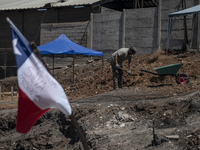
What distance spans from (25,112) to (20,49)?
0.69 meters

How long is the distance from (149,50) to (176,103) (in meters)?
8.36

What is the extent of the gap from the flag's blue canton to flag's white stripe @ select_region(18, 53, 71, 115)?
4 cm

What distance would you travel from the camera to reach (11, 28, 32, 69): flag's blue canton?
3.47m

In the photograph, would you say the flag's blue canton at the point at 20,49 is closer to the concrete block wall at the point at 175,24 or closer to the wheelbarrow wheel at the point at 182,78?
the wheelbarrow wheel at the point at 182,78

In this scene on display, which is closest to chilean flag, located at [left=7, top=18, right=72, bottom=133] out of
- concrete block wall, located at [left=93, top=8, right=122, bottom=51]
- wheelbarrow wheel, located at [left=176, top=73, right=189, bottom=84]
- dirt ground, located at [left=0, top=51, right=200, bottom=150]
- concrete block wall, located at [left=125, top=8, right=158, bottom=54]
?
dirt ground, located at [left=0, top=51, right=200, bottom=150]

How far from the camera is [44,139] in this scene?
8883 millimetres

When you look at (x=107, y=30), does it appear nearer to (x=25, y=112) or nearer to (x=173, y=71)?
(x=173, y=71)

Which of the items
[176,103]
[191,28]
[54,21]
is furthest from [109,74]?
[54,21]

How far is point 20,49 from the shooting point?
350cm

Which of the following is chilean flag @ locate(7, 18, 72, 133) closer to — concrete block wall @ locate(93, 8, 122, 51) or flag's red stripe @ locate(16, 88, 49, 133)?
flag's red stripe @ locate(16, 88, 49, 133)

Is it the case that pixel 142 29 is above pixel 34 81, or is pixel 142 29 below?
above

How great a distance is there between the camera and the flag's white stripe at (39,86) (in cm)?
347

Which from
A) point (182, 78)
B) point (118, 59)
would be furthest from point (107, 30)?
point (182, 78)

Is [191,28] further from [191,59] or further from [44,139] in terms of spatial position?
[44,139]
